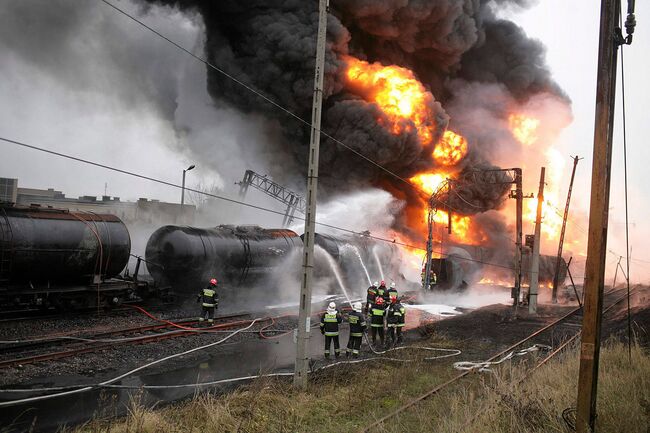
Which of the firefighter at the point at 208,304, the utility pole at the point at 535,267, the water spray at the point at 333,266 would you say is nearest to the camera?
the firefighter at the point at 208,304

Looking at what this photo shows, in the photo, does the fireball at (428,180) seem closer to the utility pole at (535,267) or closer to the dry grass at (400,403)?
the utility pole at (535,267)

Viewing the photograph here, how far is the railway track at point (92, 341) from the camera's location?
10.8 m

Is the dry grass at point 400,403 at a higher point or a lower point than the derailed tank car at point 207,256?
lower

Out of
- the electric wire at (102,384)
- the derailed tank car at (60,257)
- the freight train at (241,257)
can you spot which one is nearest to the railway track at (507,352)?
the electric wire at (102,384)

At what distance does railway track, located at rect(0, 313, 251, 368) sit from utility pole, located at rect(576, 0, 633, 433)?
1034 cm

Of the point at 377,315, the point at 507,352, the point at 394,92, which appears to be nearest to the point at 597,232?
the point at 377,315

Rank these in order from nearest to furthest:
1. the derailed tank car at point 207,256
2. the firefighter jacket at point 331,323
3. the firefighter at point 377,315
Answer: the firefighter jacket at point 331,323 → the firefighter at point 377,315 → the derailed tank car at point 207,256

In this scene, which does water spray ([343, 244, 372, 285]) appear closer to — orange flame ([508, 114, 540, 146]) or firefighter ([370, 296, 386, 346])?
firefighter ([370, 296, 386, 346])

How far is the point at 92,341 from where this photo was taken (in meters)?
12.3

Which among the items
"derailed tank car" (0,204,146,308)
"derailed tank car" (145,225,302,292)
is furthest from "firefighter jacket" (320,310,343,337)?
"derailed tank car" (0,204,146,308)

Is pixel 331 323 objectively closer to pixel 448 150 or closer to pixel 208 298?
pixel 208 298

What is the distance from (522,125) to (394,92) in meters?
15.8

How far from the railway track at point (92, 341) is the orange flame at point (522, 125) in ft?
114

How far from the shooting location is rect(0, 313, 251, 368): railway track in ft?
35.3
